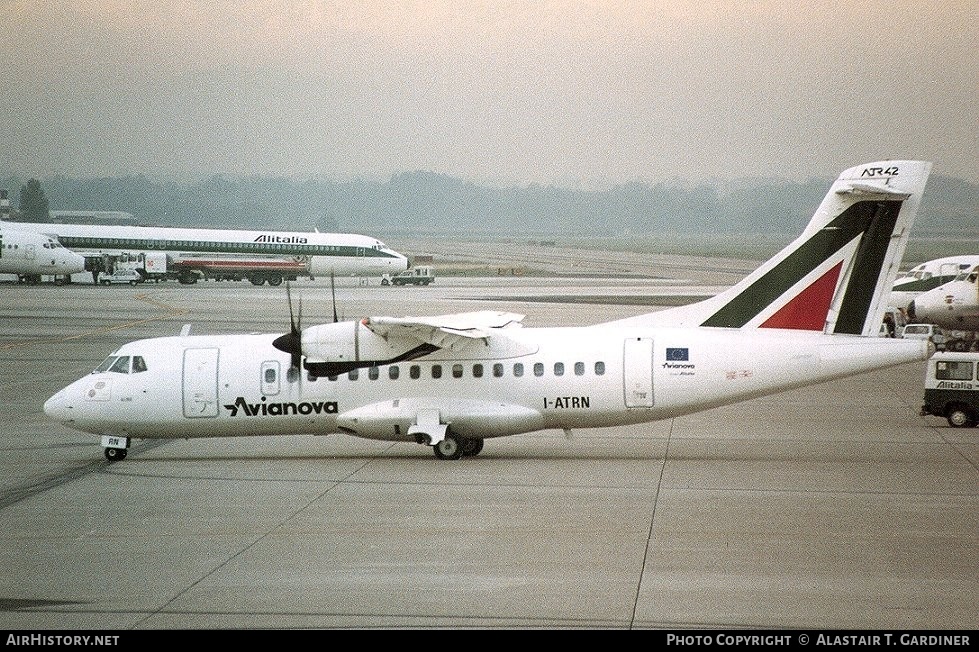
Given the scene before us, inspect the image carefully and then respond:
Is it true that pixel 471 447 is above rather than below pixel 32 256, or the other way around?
above

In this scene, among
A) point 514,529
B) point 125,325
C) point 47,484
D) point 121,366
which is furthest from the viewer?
point 125,325

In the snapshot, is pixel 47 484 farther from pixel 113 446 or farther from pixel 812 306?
pixel 812 306

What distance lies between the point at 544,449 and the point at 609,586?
11.2 meters

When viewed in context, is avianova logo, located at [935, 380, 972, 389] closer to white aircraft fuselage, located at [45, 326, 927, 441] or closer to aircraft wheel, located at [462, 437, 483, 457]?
white aircraft fuselage, located at [45, 326, 927, 441]

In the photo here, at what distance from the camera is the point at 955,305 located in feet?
144

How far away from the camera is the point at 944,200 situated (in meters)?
82.9

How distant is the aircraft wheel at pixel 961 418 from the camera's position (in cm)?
2786

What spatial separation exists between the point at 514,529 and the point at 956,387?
15.5m

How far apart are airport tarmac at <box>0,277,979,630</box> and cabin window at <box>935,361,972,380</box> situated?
1431 millimetres

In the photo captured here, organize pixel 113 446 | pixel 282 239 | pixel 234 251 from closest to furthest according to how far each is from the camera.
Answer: pixel 113 446 < pixel 234 251 < pixel 282 239

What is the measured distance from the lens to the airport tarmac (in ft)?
42.5

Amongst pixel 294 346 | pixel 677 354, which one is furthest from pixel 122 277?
pixel 677 354

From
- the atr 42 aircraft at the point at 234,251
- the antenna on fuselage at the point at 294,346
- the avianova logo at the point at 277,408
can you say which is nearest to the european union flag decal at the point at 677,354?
the avianova logo at the point at 277,408
